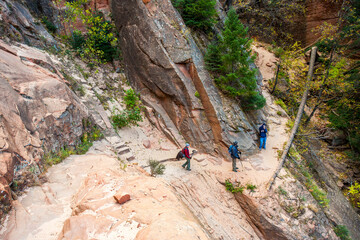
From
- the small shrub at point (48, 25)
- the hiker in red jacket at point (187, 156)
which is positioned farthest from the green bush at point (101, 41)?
the hiker in red jacket at point (187, 156)

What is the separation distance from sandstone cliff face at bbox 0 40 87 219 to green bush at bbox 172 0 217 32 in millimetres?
9062

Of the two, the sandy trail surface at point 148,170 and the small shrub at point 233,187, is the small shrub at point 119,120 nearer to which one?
the sandy trail surface at point 148,170

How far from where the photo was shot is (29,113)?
589cm

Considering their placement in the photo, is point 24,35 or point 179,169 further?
point 24,35

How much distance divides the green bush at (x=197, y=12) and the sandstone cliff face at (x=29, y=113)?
9062 mm

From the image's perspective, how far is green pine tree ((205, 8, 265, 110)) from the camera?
434 inches

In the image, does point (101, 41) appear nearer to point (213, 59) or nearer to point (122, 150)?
point (213, 59)

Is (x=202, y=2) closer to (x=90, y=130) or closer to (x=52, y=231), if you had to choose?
(x=90, y=130)

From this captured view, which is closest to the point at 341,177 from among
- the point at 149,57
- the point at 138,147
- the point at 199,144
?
the point at 199,144

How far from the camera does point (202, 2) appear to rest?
1203cm

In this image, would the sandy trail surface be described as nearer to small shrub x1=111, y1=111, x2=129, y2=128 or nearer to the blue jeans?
the blue jeans

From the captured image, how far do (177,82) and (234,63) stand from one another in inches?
145

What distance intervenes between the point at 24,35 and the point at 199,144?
38.6ft

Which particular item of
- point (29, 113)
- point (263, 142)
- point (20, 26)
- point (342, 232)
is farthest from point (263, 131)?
point (20, 26)
